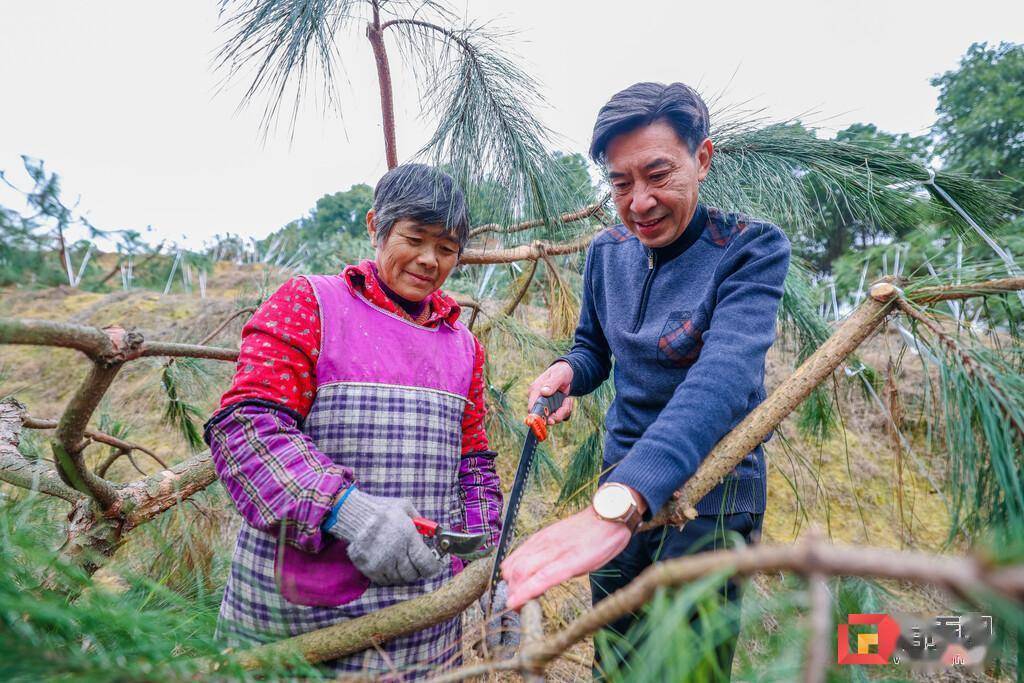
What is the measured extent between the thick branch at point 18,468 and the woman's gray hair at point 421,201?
81cm

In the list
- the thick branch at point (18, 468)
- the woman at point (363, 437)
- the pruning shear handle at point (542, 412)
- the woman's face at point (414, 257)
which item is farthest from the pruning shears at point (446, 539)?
the thick branch at point (18, 468)

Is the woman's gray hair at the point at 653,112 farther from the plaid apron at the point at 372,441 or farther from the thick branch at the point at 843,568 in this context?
the thick branch at the point at 843,568

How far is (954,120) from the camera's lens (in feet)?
25.8

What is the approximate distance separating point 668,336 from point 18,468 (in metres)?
1.23

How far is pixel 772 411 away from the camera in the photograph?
1.85 feet

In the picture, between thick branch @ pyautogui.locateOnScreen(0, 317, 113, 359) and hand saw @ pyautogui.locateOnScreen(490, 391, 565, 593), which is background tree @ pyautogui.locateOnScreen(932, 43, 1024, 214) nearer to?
hand saw @ pyautogui.locateOnScreen(490, 391, 565, 593)

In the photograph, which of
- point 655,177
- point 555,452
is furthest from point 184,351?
point 555,452

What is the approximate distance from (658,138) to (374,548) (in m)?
0.71

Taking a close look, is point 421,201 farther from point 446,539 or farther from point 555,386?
point 446,539

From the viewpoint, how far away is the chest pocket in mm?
729

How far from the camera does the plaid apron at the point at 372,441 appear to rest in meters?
0.73

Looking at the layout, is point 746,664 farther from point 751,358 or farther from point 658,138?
point 658,138

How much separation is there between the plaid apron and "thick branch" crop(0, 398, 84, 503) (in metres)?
0.50

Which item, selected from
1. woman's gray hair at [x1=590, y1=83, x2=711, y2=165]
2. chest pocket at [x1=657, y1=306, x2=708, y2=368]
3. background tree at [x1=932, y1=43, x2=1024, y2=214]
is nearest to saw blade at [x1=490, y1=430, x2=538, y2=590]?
chest pocket at [x1=657, y1=306, x2=708, y2=368]
